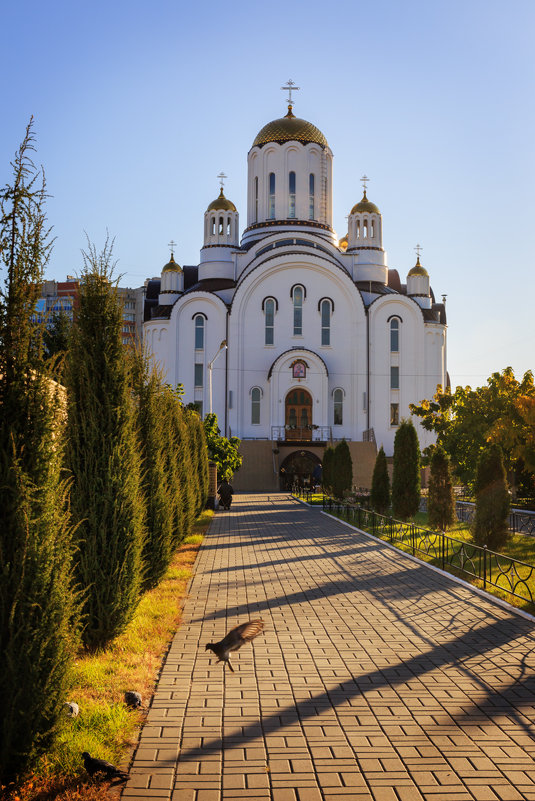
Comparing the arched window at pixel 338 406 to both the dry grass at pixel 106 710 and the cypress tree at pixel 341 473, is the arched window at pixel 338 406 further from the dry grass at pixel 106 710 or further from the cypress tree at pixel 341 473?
the dry grass at pixel 106 710

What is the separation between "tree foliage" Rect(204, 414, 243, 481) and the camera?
28.2 m

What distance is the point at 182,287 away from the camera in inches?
2023

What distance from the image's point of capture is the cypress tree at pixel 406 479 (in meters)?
21.8

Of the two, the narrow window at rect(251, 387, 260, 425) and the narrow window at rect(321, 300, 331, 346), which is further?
the narrow window at rect(321, 300, 331, 346)

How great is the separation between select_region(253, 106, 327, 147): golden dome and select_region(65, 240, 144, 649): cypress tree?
45.5 meters

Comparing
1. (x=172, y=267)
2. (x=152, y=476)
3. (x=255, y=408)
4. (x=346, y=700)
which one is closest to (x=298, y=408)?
(x=255, y=408)

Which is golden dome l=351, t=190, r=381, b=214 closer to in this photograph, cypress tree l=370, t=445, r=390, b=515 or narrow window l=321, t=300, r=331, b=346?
narrow window l=321, t=300, r=331, b=346

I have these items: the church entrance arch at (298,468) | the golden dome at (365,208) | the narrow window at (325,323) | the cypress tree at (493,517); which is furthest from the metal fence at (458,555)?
the golden dome at (365,208)

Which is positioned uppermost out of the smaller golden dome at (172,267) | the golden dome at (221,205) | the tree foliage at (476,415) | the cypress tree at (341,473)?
the golden dome at (221,205)

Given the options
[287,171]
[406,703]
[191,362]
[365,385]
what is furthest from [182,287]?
[406,703]

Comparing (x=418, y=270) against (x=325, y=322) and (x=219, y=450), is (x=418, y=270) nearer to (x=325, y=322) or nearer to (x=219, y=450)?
(x=325, y=322)

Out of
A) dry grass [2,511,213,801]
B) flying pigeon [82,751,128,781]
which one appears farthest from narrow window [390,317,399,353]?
flying pigeon [82,751,128,781]

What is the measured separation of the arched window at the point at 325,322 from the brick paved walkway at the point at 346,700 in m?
36.5

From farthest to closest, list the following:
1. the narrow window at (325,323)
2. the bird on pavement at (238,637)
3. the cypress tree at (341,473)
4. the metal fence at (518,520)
Answer: the narrow window at (325,323) < the cypress tree at (341,473) < the metal fence at (518,520) < the bird on pavement at (238,637)
